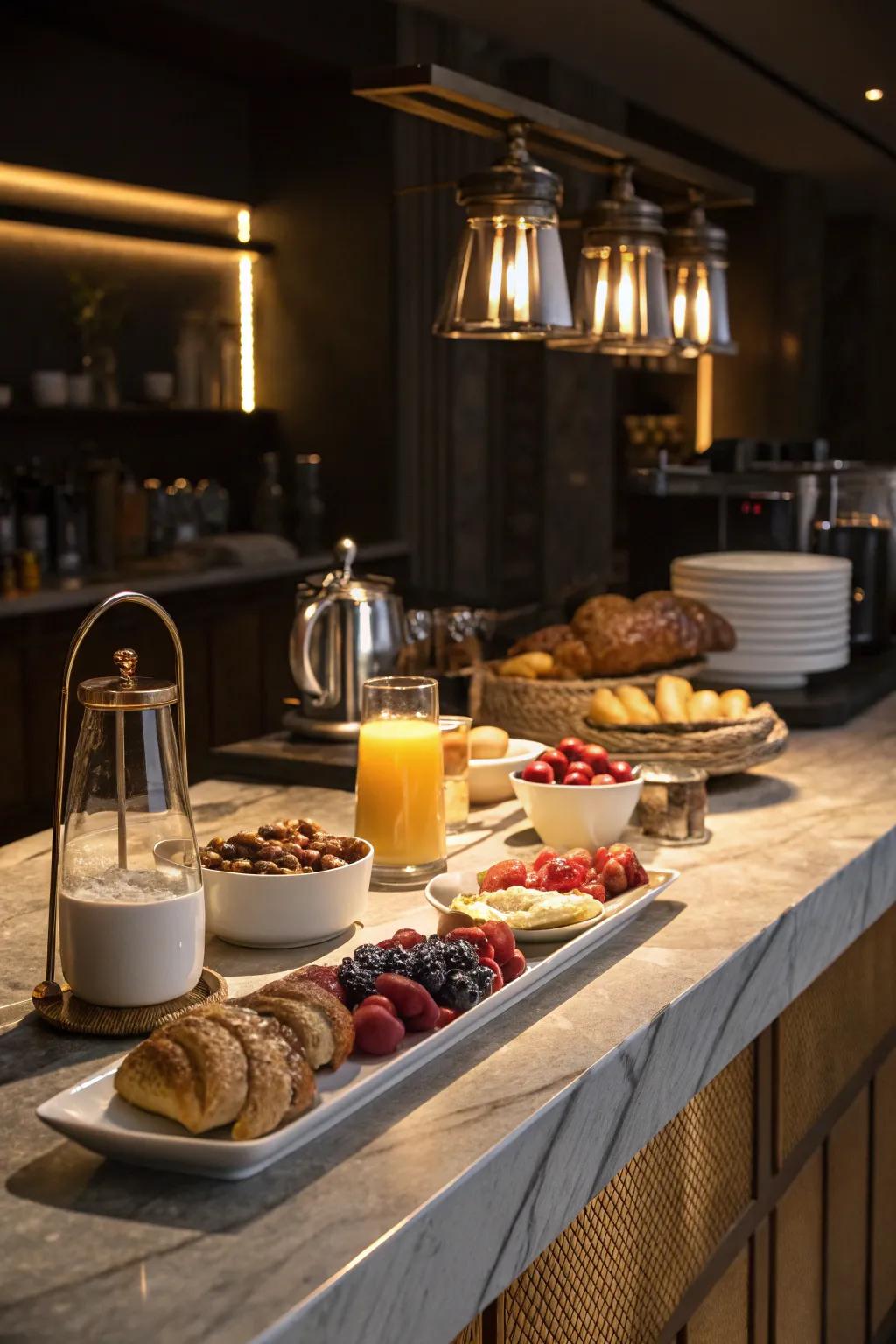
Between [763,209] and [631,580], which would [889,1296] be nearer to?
[631,580]

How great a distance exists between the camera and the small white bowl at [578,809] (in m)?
1.87

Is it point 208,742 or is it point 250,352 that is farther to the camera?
point 250,352

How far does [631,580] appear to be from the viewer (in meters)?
3.59

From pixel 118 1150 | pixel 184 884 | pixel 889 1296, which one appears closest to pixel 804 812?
pixel 889 1296

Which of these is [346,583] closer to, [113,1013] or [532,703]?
[532,703]

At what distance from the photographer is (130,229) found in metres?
5.33

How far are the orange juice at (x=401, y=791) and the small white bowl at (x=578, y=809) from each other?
149 millimetres

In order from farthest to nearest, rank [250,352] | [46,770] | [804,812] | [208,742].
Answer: [250,352] < [208,742] < [46,770] < [804,812]

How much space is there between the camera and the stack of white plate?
285cm

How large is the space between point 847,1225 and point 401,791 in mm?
992

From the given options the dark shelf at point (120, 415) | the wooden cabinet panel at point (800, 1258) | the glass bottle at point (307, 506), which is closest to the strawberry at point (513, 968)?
the wooden cabinet panel at point (800, 1258)

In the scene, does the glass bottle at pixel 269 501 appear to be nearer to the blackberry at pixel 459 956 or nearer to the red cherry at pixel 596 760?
the red cherry at pixel 596 760

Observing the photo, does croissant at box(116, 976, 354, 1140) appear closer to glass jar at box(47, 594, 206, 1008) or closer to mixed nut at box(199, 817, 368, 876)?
glass jar at box(47, 594, 206, 1008)

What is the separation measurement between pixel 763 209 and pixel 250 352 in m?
4.57
